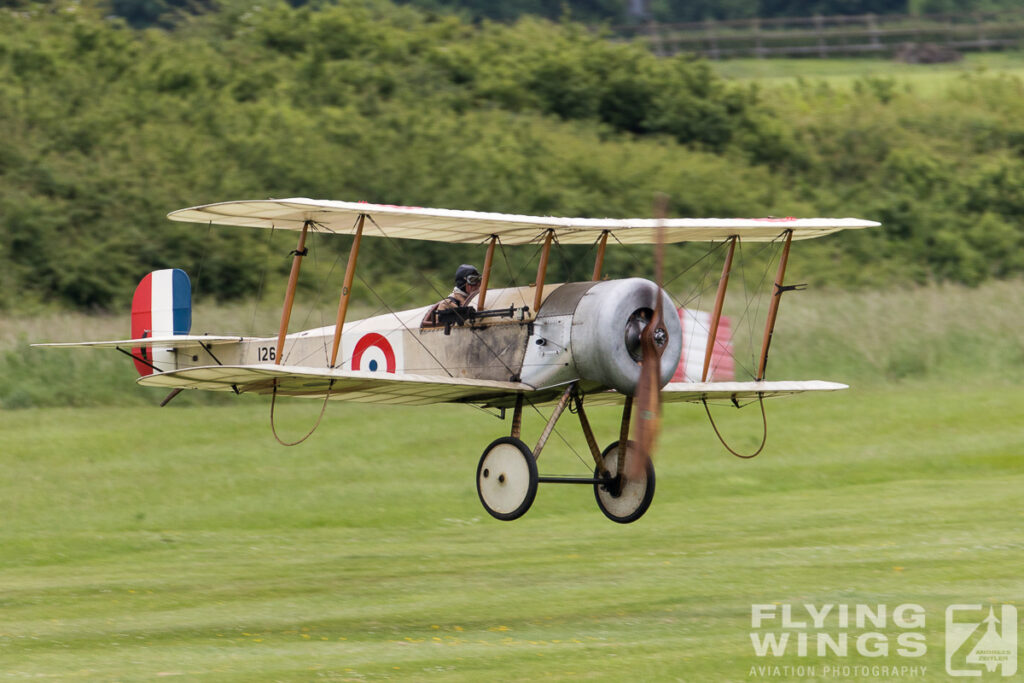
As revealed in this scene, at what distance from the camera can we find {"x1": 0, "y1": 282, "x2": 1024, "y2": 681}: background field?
13.7m

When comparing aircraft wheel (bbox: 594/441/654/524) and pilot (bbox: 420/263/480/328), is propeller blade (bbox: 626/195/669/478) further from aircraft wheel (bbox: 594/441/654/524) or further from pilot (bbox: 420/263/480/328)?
pilot (bbox: 420/263/480/328)

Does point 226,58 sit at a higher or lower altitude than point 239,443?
higher

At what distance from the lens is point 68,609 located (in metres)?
16.4

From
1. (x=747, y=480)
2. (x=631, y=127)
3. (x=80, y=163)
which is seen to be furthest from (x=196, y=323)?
(x=631, y=127)

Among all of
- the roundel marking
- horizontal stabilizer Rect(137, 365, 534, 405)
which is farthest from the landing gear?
the roundel marking

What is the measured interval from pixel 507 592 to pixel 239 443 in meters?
13.5

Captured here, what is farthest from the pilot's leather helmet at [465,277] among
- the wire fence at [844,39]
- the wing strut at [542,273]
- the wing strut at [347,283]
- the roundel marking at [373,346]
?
the wire fence at [844,39]

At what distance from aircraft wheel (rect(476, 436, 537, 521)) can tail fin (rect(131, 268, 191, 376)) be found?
5.57 metres

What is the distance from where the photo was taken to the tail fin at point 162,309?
18203 mm

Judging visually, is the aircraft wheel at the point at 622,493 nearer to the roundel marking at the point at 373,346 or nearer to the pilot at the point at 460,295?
the pilot at the point at 460,295

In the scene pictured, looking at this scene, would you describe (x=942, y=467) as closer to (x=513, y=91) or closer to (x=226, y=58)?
(x=513, y=91)

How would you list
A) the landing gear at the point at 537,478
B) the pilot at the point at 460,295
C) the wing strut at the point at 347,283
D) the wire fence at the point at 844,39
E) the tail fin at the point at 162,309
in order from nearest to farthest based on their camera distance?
the wing strut at the point at 347,283 < the landing gear at the point at 537,478 < the pilot at the point at 460,295 < the tail fin at the point at 162,309 < the wire fence at the point at 844,39

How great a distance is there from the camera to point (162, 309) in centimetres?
1830

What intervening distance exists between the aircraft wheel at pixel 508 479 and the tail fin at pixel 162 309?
5.57 metres
